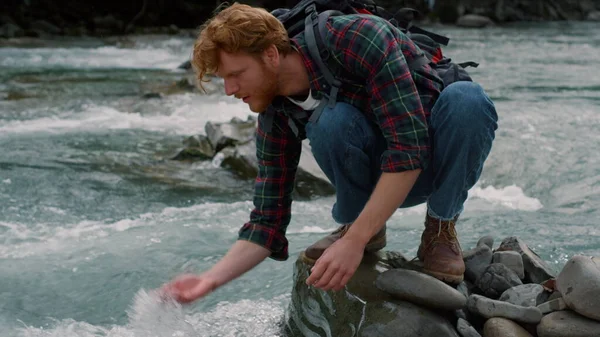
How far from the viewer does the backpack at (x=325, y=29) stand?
105 inches

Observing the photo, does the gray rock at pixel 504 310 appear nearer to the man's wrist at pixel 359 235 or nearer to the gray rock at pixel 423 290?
the gray rock at pixel 423 290

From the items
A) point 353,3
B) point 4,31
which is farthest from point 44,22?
point 353,3

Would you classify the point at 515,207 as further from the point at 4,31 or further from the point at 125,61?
the point at 4,31

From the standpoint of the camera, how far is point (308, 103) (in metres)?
2.82

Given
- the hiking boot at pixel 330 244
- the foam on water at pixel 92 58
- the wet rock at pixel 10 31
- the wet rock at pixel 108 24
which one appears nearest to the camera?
the hiking boot at pixel 330 244

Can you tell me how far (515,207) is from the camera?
5.77m

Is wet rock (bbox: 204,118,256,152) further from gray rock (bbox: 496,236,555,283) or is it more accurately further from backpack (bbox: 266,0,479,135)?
backpack (bbox: 266,0,479,135)

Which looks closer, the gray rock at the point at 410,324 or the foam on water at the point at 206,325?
the gray rock at the point at 410,324

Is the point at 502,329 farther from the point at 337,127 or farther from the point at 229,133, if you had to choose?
the point at 229,133

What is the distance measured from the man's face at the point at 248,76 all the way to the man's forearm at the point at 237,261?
0.57 meters

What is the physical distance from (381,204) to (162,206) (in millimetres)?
3789

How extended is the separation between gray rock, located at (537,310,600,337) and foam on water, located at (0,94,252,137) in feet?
22.2

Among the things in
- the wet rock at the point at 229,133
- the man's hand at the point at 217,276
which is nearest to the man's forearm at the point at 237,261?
→ the man's hand at the point at 217,276

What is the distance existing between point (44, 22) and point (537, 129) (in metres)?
20.6
